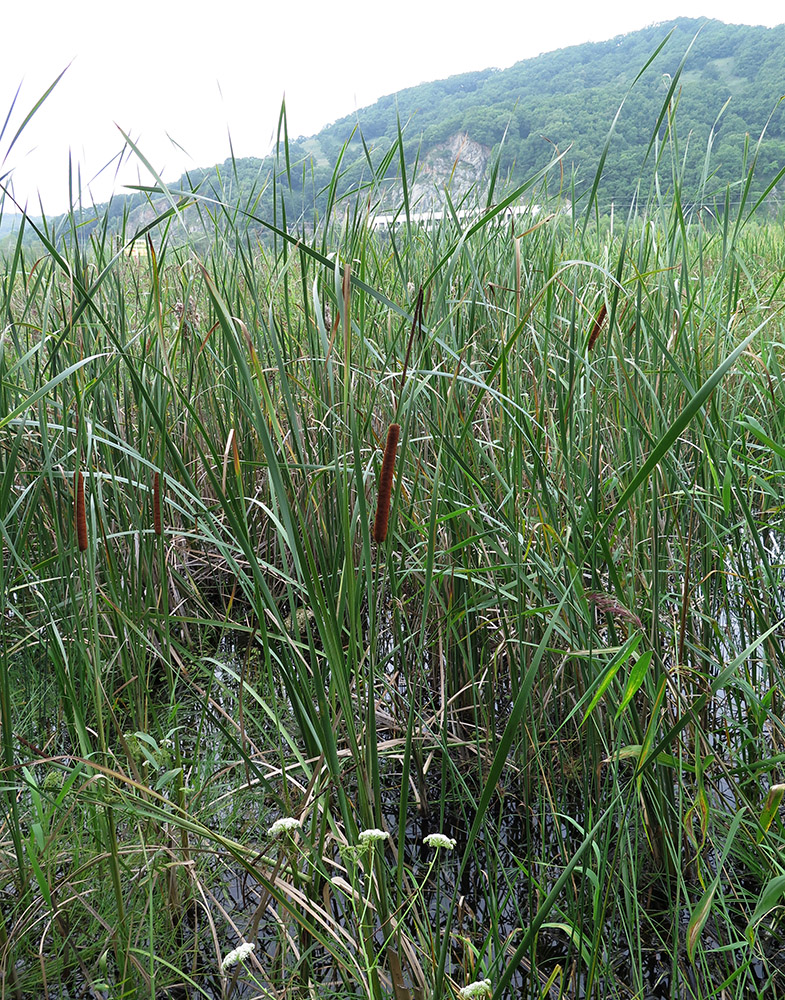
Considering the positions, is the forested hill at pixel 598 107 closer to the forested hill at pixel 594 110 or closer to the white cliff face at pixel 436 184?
the forested hill at pixel 594 110

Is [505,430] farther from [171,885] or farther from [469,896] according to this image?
[171,885]

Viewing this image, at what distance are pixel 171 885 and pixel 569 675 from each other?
0.95 metres

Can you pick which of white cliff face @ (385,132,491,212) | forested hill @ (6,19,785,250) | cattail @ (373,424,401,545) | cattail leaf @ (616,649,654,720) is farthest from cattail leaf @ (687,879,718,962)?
forested hill @ (6,19,785,250)

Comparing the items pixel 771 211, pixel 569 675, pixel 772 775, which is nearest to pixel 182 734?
pixel 569 675

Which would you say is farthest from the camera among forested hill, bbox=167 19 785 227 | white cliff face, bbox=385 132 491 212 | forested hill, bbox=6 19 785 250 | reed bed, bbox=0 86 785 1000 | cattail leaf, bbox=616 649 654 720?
forested hill, bbox=167 19 785 227

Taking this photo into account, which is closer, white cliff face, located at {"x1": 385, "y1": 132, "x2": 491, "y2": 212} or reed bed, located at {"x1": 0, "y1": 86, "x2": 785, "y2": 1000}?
reed bed, located at {"x1": 0, "y1": 86, "x2": 785, "y2": 1000}

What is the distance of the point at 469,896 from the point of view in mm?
1276

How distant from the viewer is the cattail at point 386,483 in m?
0.78

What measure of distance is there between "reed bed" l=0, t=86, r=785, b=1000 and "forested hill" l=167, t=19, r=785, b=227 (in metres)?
5.01

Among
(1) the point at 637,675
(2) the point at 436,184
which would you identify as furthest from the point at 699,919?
(2) the point at 436,184

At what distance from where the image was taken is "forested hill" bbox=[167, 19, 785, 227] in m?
11.5

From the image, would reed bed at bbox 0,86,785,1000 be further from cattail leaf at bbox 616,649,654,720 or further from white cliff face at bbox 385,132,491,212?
white cliff face at bbox 385,132,491,212

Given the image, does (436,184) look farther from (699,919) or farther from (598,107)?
(598,107)

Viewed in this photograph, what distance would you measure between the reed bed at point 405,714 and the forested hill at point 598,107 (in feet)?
16.4
